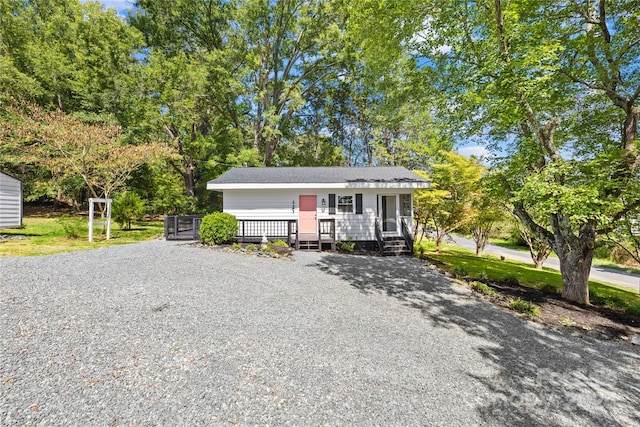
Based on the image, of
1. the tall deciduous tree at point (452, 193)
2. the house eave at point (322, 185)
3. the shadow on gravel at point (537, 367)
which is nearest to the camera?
the shadow on gravel at point (537, 367)

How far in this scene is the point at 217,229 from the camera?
964 centimetres

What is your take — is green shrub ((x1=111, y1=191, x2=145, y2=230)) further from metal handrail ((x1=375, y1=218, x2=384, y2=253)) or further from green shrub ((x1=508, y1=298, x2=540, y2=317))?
green shrub ((x1=508, y1=298, x2=540, y2=317))

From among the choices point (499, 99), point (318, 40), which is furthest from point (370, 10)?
point (318, 40)

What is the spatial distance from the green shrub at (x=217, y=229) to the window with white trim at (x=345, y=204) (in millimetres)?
4906

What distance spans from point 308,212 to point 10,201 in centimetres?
1182

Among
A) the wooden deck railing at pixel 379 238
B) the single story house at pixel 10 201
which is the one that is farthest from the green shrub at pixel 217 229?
the single story house at pixel 10 201

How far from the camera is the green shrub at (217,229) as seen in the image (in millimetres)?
9578

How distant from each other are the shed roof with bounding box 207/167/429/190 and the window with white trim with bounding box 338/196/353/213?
800mm

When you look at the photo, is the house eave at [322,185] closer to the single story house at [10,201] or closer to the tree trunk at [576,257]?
the tree trunk at [576,257]

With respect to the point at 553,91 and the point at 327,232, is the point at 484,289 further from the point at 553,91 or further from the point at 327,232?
the point at 327,232

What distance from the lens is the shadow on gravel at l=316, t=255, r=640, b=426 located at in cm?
281

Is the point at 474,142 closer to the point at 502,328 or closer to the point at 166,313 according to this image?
the point at 502,328

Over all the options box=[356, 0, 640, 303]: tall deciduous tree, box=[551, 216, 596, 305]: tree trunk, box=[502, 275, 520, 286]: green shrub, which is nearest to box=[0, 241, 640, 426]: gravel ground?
box=[551, 216, 596, 305]: tree trunk

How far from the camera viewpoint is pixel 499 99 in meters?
6.04
